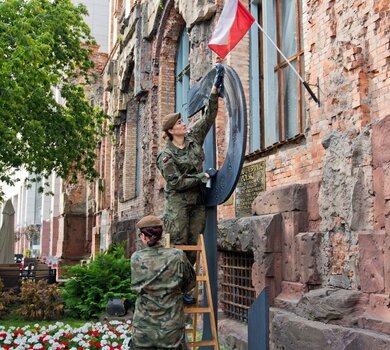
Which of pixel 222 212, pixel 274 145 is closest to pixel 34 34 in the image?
pixel 222 212

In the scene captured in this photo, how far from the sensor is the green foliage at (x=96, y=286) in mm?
9891

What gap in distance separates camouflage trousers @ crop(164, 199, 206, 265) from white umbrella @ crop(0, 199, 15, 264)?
11887 millimetres

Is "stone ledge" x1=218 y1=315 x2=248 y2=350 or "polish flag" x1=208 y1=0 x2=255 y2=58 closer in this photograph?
"polish flag" x1=208 y1=0 x2=255 y2=58

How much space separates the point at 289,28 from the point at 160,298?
4955 mm

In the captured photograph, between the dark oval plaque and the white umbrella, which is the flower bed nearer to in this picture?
the dark oval plaque

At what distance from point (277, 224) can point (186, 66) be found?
6.39 metres

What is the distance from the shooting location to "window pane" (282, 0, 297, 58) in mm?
7184

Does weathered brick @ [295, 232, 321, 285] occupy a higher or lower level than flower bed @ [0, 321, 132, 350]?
higher

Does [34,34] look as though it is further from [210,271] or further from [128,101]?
[210,271]

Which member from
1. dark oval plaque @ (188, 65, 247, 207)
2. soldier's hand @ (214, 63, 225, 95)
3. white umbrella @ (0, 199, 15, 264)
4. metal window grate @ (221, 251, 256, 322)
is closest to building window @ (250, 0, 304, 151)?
metal window grate @ (221, 251, 256, 322)

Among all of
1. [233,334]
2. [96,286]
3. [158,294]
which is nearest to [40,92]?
[96,286]

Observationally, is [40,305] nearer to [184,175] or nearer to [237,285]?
[237,285]

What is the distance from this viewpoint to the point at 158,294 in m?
3.76

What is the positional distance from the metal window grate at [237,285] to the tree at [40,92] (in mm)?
6221
